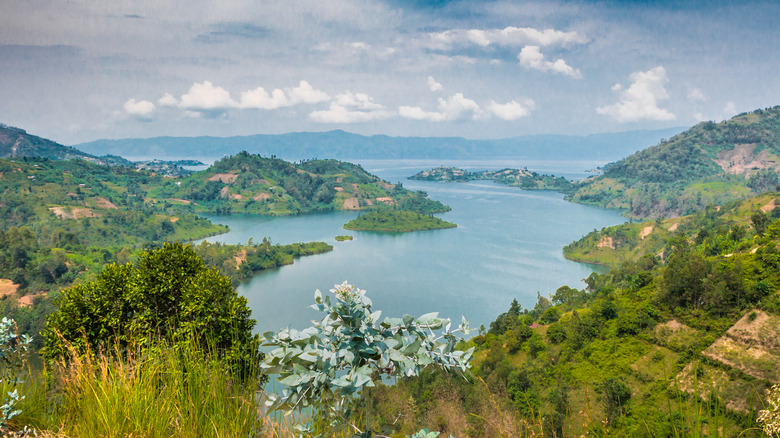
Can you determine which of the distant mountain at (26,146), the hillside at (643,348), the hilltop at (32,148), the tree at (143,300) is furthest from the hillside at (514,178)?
the distant mountain at (26,146)

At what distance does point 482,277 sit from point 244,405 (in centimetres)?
4169

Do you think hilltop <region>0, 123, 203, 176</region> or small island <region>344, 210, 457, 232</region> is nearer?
small island <region>344, 210, 457, 232</region>

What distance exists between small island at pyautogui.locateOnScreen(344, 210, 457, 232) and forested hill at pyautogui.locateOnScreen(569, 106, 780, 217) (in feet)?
131

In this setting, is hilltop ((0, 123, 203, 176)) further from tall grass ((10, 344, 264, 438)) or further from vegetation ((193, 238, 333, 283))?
tall grass ((10, 344, 264, 438))

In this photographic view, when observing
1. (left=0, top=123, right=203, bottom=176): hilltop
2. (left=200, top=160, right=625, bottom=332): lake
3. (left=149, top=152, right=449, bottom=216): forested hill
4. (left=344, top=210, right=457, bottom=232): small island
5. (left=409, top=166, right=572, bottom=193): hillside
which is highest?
(left=0, top=123, right=203, bottom=176): hilltop

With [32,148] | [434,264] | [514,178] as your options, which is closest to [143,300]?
[434,264]

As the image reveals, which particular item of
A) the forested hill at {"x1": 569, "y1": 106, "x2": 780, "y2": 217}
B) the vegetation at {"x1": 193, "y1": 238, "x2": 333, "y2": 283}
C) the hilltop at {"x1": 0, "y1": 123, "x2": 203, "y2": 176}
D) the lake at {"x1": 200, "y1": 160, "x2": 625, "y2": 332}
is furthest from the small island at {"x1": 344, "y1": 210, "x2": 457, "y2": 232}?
the hilltop at {"x1": 0, "y1": 123, "x2": 203, "y2": 176}

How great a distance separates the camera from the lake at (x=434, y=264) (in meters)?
34.6

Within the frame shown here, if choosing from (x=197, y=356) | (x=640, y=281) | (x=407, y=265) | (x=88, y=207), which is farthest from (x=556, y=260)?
(x=88, y=207)

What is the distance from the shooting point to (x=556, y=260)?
49.4m

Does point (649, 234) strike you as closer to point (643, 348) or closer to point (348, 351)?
point (643, 348)

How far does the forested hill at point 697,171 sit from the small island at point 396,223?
1575 inches

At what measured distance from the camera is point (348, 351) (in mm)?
1513

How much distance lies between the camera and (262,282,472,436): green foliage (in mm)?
1486
